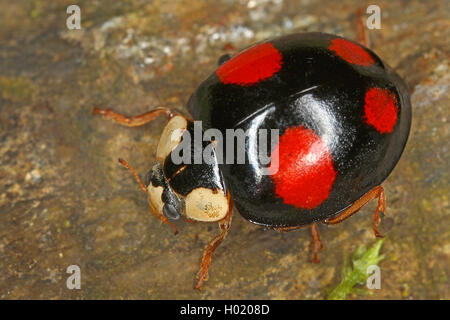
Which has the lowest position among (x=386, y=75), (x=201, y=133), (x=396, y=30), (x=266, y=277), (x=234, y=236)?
(x=266, y=277)

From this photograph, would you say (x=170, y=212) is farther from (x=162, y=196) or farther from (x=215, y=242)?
(x=215, y=242)

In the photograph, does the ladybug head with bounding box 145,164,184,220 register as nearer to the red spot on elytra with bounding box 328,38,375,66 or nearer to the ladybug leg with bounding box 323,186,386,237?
the ladybug leg with bounding box 323,186,386,237

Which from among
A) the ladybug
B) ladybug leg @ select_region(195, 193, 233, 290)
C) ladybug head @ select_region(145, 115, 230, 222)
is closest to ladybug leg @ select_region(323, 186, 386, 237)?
the ladybug

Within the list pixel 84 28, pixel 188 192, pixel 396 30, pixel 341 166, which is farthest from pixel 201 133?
pixel 396 30

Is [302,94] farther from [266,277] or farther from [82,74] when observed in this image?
[82,74]

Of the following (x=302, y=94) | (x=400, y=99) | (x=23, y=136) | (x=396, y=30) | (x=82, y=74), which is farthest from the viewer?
(x=396, y=30)

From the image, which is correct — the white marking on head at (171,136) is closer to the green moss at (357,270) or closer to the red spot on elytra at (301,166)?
the red spot on elytra at (301,166)
